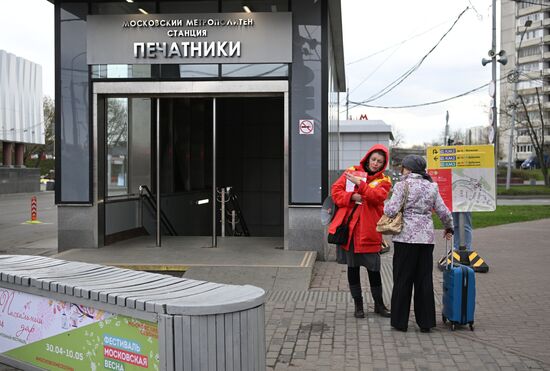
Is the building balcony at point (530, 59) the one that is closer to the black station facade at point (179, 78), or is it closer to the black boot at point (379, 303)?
the black station facade at point (179, 78)

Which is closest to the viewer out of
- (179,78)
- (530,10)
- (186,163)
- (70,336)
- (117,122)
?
(70,336)

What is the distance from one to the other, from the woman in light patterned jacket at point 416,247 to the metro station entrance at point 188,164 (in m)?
4.24

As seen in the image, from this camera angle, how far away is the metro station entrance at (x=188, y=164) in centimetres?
1081

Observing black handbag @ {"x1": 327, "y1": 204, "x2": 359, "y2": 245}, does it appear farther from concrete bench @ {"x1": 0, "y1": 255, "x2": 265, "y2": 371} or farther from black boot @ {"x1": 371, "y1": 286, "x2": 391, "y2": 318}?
concrete bench @ {"x1": 0, "y1": 255, "x2": 265, "y2": 371}

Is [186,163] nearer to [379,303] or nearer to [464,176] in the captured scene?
[464,176]

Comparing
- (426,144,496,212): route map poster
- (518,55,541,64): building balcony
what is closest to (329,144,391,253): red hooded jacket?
(426,144,496,212): route map poster

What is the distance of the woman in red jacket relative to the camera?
19.9 feet

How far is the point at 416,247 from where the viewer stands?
224 inches

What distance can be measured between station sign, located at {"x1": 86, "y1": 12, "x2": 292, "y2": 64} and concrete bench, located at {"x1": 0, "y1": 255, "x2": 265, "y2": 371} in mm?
5848

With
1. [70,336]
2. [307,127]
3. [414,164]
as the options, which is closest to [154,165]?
[307,127]

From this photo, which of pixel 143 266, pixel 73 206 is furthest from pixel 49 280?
pixel 73 206

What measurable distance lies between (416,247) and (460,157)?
117 inches

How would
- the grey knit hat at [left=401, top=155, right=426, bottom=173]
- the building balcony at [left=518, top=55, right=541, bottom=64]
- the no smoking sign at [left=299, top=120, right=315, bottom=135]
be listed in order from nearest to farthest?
the grey knit hat at [left=401, top=155, right=426, bottom=173] → the no smoking sign at [left=299, top=120, right=315, bottom=135] → the building balcony at [left=518, top=55, right=541, bottom=64]

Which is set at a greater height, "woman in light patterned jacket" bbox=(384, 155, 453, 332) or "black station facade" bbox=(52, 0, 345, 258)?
"black station facade" bbox=(52, 0, 345, 258)
